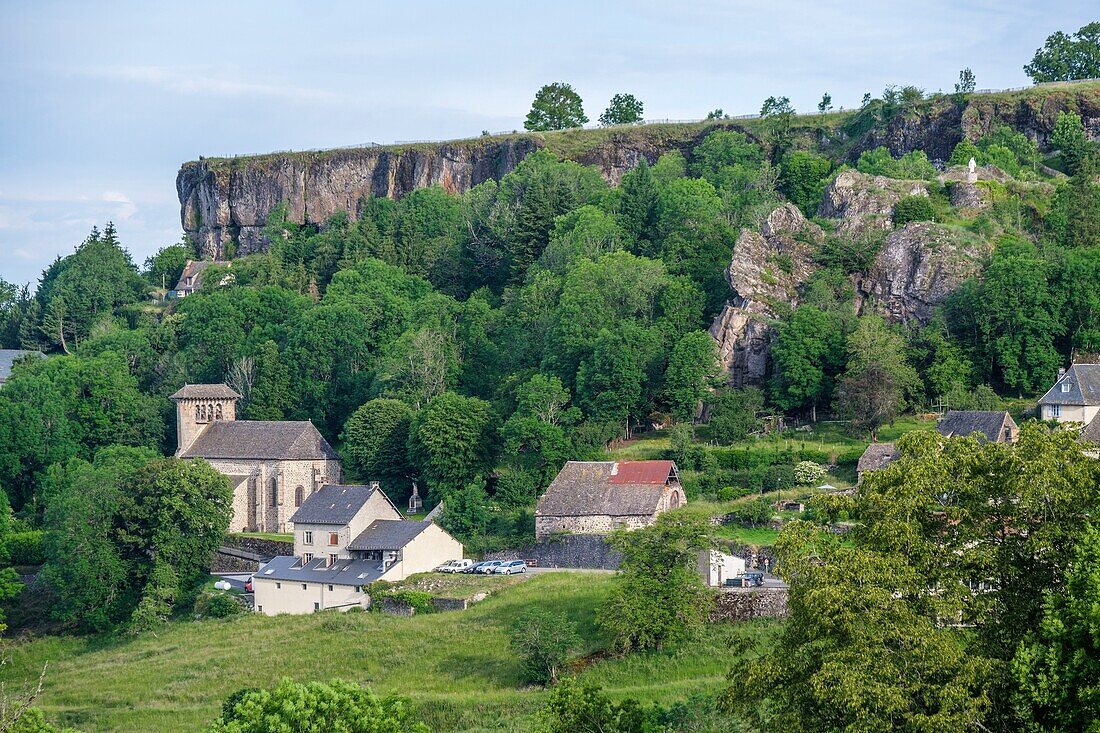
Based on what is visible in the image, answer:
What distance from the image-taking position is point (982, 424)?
60312 millimetres

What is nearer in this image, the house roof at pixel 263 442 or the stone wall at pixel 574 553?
the stone wall at pixel 574 553

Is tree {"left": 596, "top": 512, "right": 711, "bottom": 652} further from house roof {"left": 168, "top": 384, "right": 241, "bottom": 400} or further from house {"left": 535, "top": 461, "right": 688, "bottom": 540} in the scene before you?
house roof {"left": 168, "top": 384, "right": 241, "bottom": 400}

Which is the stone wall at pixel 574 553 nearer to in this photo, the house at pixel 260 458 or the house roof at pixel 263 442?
the house at pixel 260 458

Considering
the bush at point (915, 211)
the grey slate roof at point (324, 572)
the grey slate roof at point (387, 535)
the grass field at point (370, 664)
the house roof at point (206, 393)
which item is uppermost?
the bush at point (915, 211)

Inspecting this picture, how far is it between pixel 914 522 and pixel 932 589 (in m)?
1.44

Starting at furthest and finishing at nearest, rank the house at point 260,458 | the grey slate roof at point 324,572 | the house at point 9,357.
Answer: the house at point 9,357 → the house at point 260,458 → the grey slate roof at point 324,572

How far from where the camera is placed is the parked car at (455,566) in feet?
199

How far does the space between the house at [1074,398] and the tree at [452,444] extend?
27.3 metres

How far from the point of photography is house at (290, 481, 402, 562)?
63094mm

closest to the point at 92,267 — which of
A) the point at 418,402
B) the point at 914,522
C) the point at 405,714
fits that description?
the point at 418,402

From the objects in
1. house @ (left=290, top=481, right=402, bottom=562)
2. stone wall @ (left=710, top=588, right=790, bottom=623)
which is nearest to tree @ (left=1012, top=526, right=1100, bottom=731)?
stone wall @ (left=710, top=588, right=790, bottom=623)

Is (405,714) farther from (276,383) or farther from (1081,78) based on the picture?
(1081,78)

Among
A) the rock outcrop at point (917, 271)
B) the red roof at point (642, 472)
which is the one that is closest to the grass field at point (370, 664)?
the red roof at point (642, 472)

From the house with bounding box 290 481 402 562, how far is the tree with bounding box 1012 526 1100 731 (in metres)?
41.3
